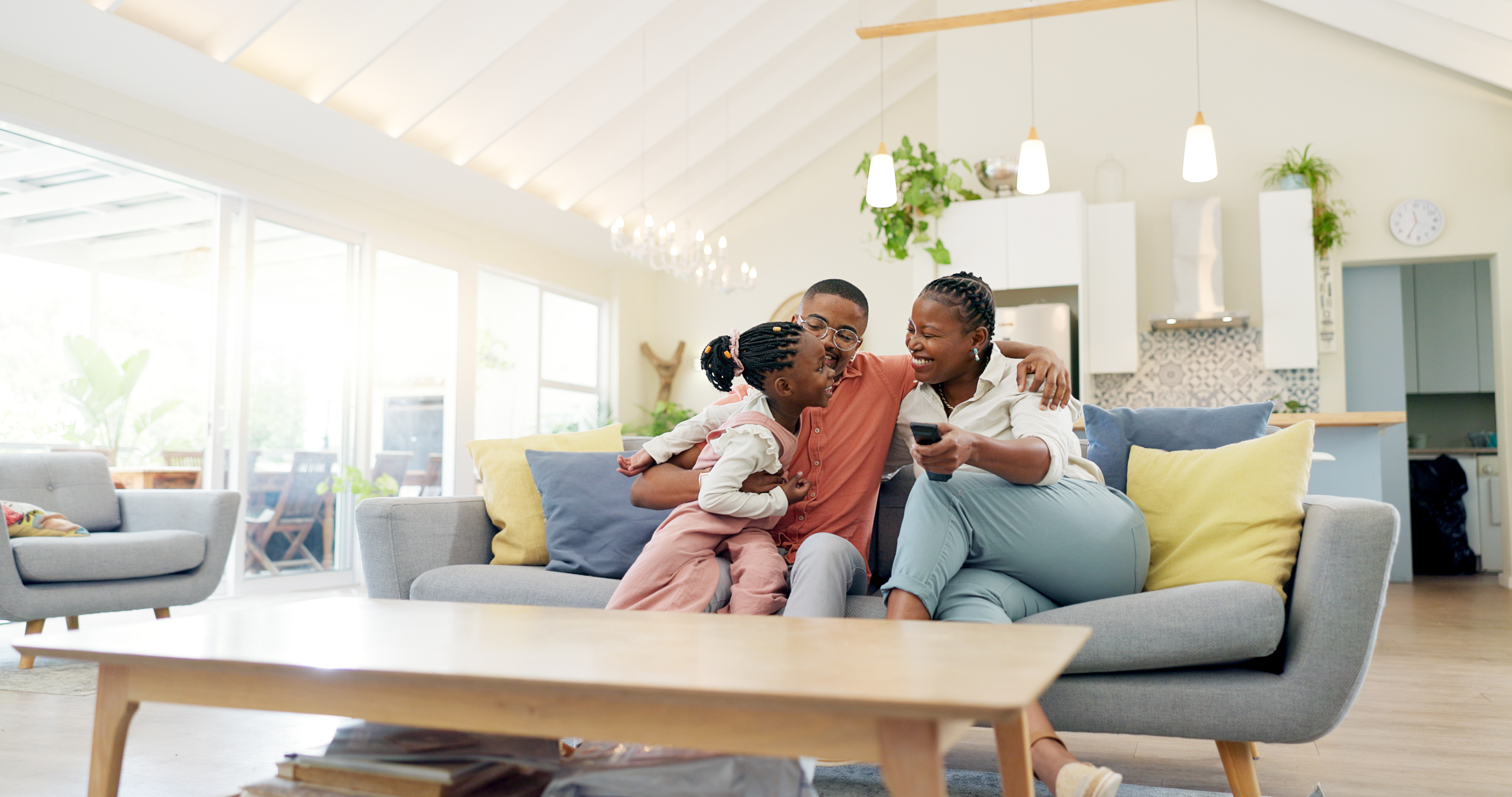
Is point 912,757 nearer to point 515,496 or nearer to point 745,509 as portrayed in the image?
point 745,509

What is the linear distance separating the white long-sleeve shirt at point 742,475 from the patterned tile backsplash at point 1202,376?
4437mm

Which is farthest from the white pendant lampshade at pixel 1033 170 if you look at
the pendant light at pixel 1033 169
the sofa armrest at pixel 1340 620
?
the sofa armrest at pixel 1340 620

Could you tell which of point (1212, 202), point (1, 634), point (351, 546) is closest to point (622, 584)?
point (1, 634)

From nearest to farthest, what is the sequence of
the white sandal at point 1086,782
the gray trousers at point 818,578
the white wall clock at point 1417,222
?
the white sandal at point 1086,782 < the gray trousers at point 818,578 < the white wall clock at point 1417,222

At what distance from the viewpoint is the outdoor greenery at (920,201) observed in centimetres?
572

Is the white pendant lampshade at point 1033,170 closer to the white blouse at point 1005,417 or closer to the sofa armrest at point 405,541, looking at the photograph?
the white blouse at point 1005,417

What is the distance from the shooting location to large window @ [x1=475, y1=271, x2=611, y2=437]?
268 inches

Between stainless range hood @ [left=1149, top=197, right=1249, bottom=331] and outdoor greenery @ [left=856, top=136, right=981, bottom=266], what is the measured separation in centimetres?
119

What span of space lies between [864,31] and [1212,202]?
2420 millimetres

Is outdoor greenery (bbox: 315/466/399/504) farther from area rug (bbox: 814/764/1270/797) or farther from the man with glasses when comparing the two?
area rug (bbox: 814/764/1270/797)

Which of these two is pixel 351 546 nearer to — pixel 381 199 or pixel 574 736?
pixel 381 199

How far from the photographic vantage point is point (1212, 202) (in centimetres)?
566

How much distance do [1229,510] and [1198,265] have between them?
430cm

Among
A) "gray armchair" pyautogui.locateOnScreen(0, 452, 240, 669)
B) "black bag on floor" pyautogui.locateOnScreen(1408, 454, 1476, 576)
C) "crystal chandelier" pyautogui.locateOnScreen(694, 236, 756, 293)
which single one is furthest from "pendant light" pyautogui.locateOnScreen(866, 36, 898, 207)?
"black bag on floor" pyautogui.locateOnScreen(1408, 454, 1476, 576)
